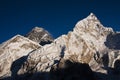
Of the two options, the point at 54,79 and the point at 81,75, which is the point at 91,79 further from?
the point at 54,79

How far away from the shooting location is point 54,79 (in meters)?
198

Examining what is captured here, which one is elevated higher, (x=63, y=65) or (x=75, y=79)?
A: (x=63, y=65)

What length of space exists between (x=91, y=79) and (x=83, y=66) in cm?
1351

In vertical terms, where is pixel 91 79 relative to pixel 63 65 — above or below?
below

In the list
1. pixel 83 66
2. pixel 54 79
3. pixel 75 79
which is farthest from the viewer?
pixel 54 79

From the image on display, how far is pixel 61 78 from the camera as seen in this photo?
7367 inches

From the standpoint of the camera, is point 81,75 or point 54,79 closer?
point 81,75

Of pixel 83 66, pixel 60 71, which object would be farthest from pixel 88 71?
pixel 60 71

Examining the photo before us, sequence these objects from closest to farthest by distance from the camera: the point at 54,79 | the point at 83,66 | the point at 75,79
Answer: the point at 75,79 < the point at 83,66 < the point at 54,79

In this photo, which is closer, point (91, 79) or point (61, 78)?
point (91, 79)

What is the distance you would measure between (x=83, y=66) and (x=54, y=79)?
20371mm

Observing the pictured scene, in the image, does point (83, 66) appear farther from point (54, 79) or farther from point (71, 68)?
point (54, 79)

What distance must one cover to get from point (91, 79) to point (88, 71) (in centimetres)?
837

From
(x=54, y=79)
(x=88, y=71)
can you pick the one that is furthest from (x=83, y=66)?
(x=54, y=79)
